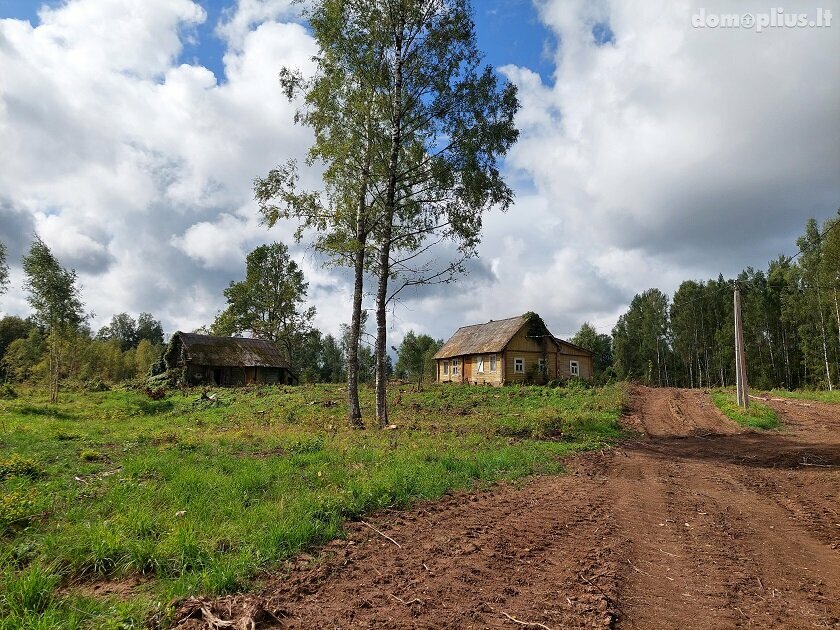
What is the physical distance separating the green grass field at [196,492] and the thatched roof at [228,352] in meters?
23.3

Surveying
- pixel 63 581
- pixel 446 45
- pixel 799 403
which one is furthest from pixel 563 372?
pixel 63 581

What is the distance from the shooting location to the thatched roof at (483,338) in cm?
3772

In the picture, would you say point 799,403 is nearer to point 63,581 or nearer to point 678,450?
point 678,450

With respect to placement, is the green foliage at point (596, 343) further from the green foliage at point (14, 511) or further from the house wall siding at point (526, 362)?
the green foliage at point (14, 511)

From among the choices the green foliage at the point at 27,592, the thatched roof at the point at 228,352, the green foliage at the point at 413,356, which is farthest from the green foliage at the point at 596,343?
the green foliage at the point at 27,592

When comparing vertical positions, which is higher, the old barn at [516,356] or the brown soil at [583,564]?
the old barn at [516,356]

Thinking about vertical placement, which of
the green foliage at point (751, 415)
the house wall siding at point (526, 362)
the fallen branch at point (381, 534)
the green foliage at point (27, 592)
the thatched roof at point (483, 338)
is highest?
the thatched roof at point (483, 338)

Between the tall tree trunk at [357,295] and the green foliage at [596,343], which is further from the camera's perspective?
the green foliage at [596,343]

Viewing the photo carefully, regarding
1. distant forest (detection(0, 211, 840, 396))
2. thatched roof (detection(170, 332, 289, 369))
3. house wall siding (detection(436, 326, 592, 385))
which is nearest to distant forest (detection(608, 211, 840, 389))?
distant forest (detection(0, 211, 840, 396))

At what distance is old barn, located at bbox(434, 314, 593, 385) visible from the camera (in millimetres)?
37375

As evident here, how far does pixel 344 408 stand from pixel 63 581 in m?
17.4

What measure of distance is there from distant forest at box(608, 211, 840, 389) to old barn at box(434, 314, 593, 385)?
9296 mm

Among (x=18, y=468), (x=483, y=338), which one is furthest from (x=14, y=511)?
(x=483, y=338)

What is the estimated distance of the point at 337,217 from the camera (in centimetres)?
1638
